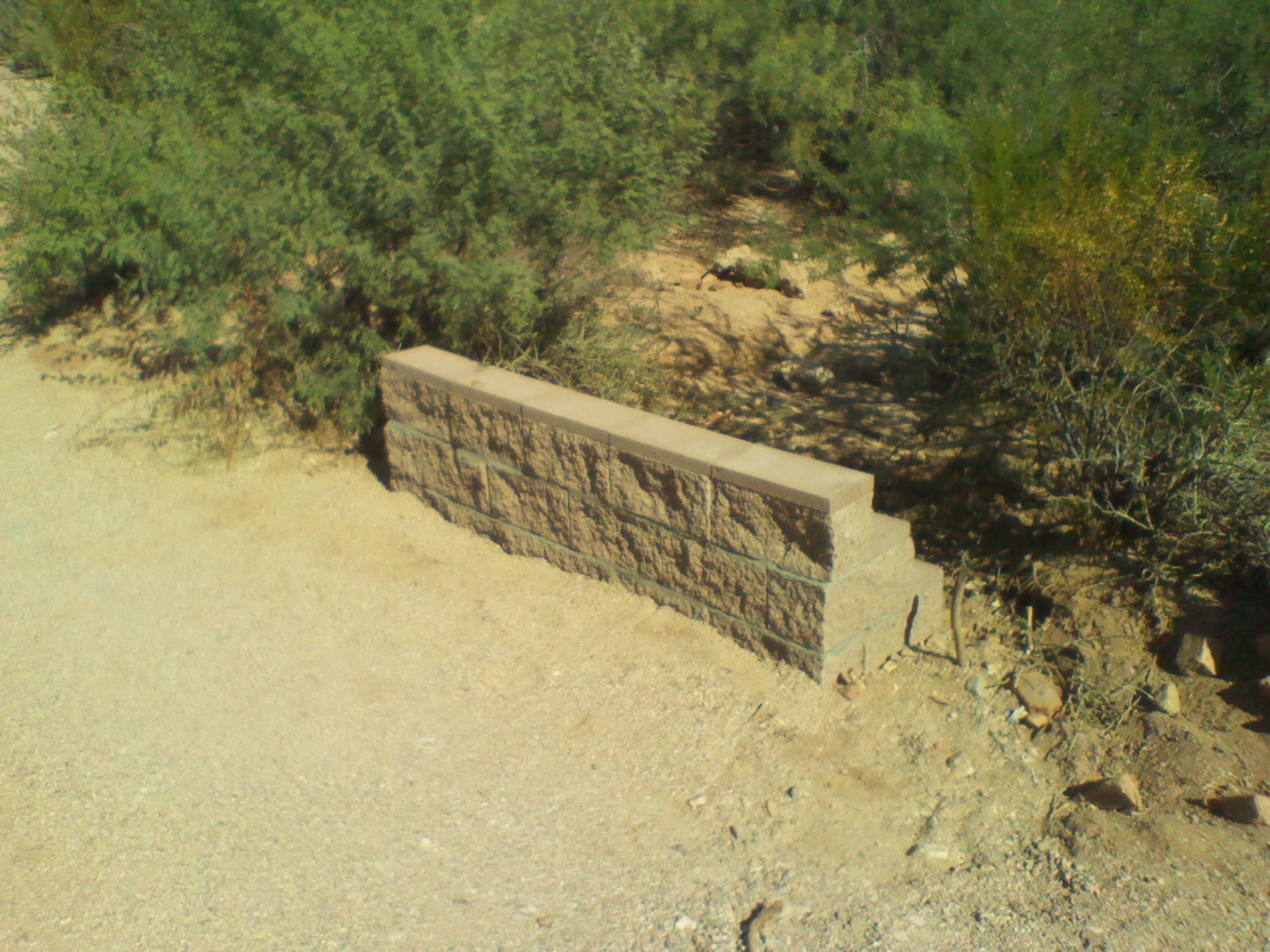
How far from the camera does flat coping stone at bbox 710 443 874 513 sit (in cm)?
432

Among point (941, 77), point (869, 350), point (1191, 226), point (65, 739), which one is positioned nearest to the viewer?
point (65, 739)

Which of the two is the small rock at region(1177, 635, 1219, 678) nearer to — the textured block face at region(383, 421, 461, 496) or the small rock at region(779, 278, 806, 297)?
the textured block face at region(383, 421, 461, 496)

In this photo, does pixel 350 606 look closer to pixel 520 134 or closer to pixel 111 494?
pixel 111 494

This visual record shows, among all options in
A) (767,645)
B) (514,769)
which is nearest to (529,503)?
(767,645)

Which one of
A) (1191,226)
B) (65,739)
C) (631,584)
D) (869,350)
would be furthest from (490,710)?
(869,350)

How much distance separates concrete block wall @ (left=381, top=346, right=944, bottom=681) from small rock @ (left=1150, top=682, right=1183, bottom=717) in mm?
892

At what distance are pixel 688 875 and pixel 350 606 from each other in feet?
7.31

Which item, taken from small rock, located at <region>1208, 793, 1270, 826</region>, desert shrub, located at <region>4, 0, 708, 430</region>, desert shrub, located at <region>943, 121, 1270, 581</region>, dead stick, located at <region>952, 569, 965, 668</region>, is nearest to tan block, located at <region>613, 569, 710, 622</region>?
dead stick, located at <region>952, 569, 965, 668</region>

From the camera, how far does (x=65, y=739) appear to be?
425 centimetres

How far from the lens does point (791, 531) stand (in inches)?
175

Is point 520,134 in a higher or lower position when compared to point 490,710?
higher

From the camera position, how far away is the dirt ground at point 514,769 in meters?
3.43

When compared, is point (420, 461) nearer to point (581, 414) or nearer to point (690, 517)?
point (581, 414)

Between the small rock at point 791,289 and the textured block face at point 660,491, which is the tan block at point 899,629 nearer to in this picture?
the textured block face at point 660,491
